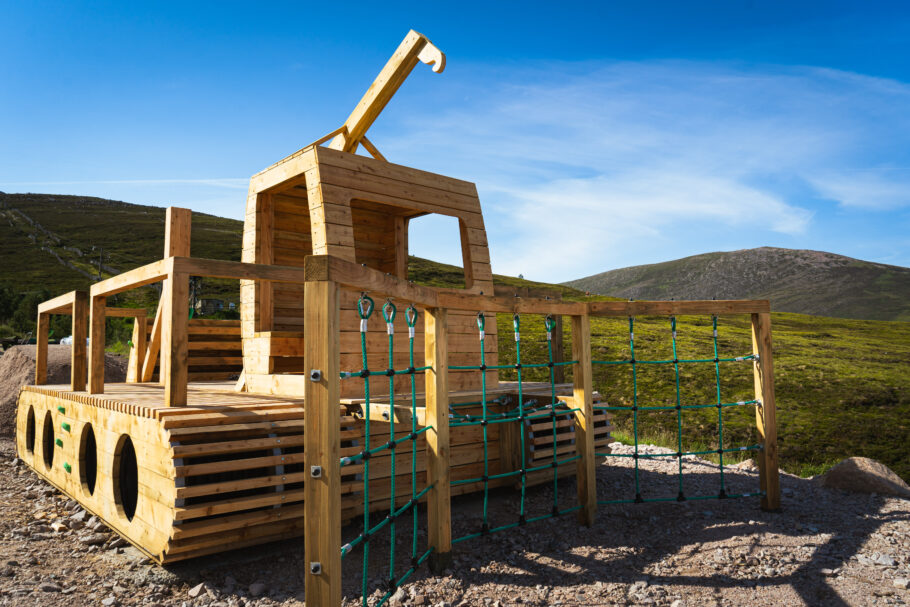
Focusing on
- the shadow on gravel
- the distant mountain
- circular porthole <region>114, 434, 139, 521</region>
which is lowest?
the shadow on gravel

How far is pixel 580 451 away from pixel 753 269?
162614mm

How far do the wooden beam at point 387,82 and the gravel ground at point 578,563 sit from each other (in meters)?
4.25

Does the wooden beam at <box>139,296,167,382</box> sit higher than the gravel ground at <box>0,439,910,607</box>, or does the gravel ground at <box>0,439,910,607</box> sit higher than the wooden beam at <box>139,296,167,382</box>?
the wooden beam at <box>139,296,167,382</box>

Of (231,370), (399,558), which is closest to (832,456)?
(399,558)

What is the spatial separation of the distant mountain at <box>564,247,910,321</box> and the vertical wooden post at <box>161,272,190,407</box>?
386 ft

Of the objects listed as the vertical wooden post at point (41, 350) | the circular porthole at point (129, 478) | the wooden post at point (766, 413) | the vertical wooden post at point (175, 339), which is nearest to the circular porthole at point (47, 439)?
the vertical wooden post at point (41, 350)

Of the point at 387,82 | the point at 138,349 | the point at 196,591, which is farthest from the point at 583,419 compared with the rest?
the point at 138,349

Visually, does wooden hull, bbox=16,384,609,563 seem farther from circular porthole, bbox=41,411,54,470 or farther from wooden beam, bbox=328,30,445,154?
wooden beam, bbox=328,30,445,154

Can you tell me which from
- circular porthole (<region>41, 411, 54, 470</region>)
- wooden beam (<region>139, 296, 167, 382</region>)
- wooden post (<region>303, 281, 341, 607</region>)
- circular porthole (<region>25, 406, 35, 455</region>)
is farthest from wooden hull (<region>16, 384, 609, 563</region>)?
circular porthole (<region>25, 406, 35, 455</region>)

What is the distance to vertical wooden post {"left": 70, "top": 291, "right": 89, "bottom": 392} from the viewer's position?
629cm

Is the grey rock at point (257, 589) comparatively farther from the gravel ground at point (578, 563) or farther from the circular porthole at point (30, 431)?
the circular porthole at point (30, 431)

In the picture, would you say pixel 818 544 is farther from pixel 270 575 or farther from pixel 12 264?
pixel 12 264

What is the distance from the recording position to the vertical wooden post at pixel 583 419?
563cm

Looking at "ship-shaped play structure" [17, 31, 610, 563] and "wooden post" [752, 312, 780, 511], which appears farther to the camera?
"wooden post" [752, 312, 780, 511]
